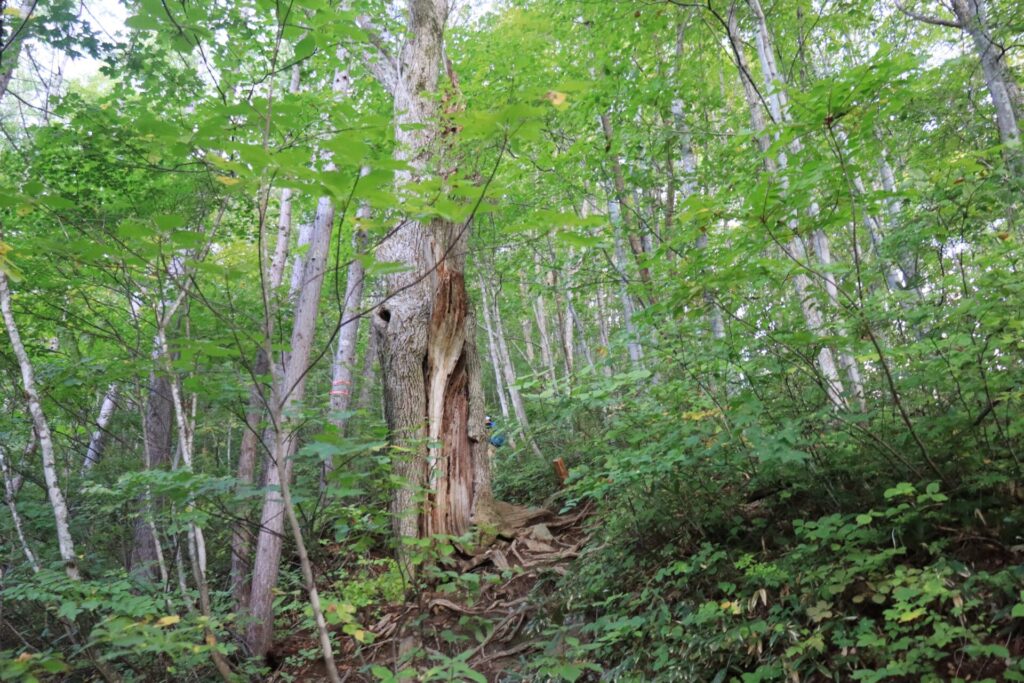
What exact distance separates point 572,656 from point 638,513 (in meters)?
1.25

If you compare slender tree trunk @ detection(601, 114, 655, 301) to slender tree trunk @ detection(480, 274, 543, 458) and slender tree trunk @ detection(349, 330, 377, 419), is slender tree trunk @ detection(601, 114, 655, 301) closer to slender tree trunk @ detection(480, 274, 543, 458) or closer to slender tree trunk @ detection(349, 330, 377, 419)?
slender tree trunk @ detection(480, 274, 543, 458)

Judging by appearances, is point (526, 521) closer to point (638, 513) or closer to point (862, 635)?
point (638, 513)

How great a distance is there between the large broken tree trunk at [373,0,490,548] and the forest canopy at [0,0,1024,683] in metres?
0.03

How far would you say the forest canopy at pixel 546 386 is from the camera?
1987 millimetres

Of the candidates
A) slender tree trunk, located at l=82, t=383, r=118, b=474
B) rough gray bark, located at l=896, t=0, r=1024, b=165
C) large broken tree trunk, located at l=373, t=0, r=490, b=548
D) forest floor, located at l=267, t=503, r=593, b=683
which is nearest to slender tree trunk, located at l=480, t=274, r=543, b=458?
large broken tree trunk, located at l=373, t=0, r=490, b=548

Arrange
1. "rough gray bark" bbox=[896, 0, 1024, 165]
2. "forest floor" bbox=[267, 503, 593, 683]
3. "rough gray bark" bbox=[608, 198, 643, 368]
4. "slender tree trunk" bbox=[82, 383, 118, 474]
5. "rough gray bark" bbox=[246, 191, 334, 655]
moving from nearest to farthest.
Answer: "forest floor" bbox=[267, 503, 593, 683]
"rough gray bark" bbox=[246, 191, 334, 655]
"rough gray bark" bbox=[896, 0, 1024, 165]
"rough gray bark" bbox=[608, 198, 643, 368]
"slender tree trunk" bbox=[82, 383, 118, 474]

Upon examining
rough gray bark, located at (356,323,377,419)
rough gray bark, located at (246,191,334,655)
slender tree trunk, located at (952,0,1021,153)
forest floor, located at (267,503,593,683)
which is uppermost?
slender tree trunk, located at (952,0,1021,153)

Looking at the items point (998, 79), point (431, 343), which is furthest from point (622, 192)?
point (998, 79)

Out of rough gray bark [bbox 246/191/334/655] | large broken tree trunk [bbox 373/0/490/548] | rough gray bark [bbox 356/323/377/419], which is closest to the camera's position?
rough gray bark [bbox 246/191/334/655]

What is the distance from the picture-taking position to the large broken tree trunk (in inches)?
209

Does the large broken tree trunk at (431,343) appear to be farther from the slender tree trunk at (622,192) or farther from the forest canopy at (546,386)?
the slender tree trunk at (622,192)

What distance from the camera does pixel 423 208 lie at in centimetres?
176

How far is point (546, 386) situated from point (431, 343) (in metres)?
1.45

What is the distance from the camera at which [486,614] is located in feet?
15.0
